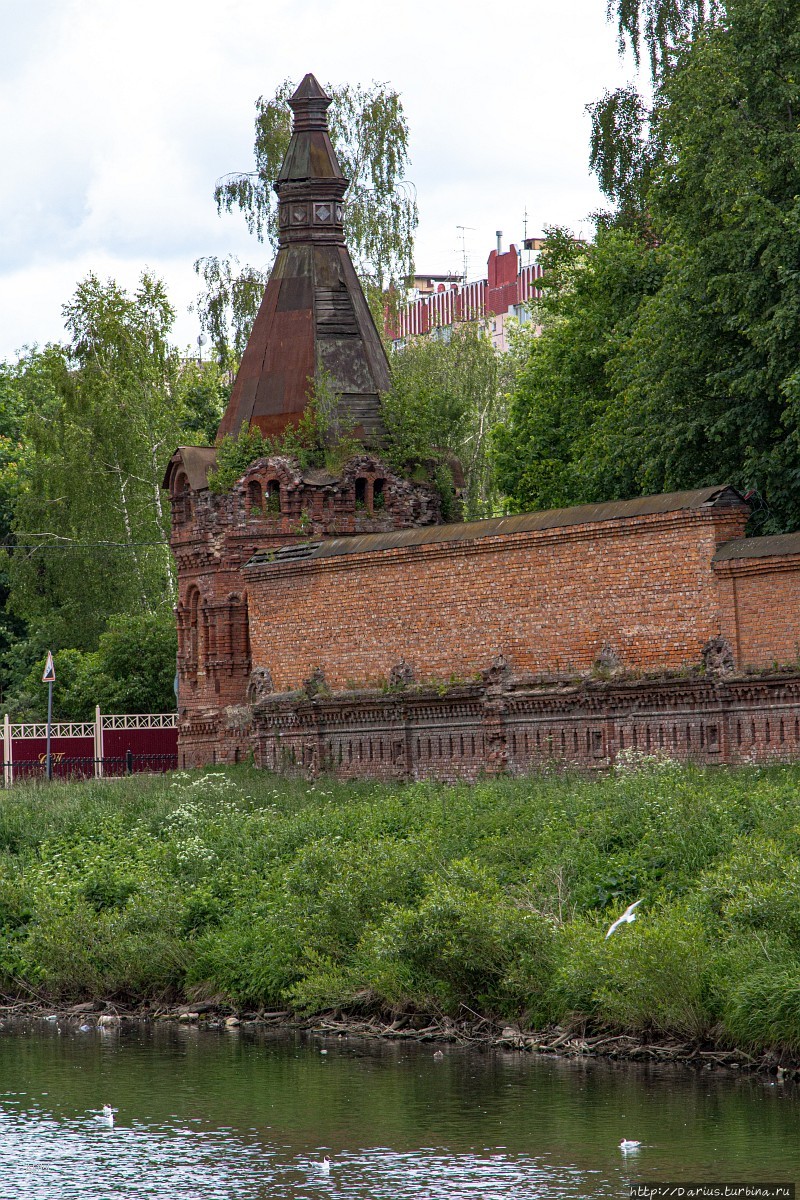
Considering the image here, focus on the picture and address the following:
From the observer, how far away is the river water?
10.3 metres

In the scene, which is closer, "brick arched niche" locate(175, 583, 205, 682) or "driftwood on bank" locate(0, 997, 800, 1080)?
"driftwood on bank" locate(0, 997, 800, 1080)

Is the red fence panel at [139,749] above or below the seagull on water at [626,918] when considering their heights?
above

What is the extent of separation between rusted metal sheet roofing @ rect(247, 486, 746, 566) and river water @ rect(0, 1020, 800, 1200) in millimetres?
6833

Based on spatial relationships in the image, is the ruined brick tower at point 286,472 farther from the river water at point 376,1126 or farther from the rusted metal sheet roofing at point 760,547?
the river water at point 376,1126

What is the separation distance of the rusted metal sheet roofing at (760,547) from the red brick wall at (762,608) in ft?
0.20

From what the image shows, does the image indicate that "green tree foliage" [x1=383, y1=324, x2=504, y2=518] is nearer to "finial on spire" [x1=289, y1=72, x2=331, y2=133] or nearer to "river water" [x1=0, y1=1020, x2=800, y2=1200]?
"finial on spire" [x1=289, y1=72, x2=331, y2=133]

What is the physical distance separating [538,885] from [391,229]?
2581 centimetres

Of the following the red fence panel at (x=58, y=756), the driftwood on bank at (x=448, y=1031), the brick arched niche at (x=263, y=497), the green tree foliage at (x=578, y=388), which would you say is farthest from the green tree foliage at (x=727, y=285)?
the red fence panel at (x=58, y=756)

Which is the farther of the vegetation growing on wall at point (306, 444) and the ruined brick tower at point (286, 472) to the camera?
the vegetation growing on wall at point (306, 444)

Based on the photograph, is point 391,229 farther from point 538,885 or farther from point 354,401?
point 538,885

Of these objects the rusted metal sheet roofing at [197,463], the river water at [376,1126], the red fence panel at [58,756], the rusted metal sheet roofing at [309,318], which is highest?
the rusted metal sheet roofing at [309,318]

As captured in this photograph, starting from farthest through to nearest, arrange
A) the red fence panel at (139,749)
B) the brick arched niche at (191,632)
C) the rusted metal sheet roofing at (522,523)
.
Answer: the red fence panel at (139,749)
the brick arched niche at (191,632)
the rusted metal sheet roofing at (522,523)

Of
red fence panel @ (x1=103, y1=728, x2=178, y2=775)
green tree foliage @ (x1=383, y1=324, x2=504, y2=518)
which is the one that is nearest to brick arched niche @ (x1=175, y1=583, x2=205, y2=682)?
red fence panel @ (x1=103, y1=728, x2=178, y2=775)

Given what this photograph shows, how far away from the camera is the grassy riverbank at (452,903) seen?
1311 cm
